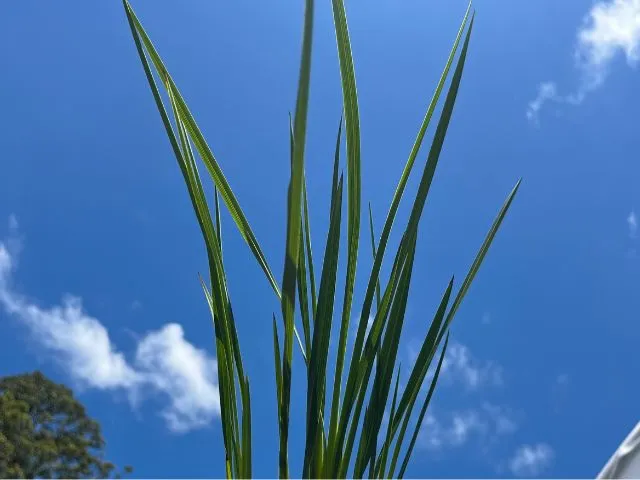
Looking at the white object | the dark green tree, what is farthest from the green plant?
the dark green tree

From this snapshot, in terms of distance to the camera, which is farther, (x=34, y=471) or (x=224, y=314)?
(x=34, y=471)

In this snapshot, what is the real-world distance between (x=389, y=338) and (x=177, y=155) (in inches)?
11.7

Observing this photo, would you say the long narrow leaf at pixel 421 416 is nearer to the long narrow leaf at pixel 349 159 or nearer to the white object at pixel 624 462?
the long narrow leaf at pixel 349 159

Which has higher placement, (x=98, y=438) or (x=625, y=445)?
(x=98, y=438)

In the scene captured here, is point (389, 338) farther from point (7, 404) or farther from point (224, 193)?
point (7, 404)

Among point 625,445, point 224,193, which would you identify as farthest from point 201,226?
point 625,445

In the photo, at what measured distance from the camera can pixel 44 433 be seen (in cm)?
1023

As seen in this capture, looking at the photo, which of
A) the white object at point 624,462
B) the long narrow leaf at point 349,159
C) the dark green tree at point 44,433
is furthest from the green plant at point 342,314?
the dark green tree at point 44,433

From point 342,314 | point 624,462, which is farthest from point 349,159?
point 624,462

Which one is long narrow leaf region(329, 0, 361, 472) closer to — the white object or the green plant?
the green plant

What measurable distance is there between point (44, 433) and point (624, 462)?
10511mm

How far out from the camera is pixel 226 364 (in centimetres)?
83

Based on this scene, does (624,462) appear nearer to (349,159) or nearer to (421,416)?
(421,416)

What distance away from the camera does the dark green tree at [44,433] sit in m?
9.65
